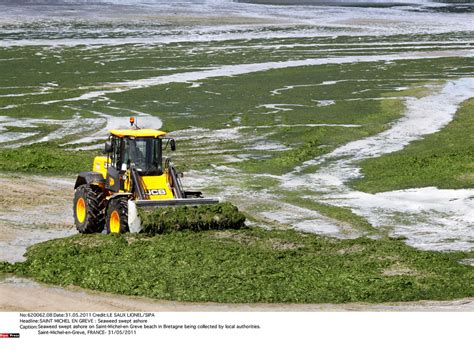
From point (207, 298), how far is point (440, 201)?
1568 centimetres

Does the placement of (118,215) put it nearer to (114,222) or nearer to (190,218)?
(114,222)

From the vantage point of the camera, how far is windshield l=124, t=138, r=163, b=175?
28.4m

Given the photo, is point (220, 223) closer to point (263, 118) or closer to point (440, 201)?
point (440, 201)

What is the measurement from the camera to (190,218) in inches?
1089

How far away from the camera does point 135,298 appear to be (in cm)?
2288

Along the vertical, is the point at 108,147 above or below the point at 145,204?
above

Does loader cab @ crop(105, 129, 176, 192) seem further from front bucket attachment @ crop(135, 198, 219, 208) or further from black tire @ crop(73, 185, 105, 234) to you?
front bucket attachment @ crop(135, 198, 219, 208)

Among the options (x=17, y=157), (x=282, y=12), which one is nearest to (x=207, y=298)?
(x=17, y=157)

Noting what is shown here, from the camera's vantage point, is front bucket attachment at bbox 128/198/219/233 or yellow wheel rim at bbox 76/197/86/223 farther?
yellow wheel rim at bbox 76/197/86/223

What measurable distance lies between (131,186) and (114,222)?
1060 millimetres

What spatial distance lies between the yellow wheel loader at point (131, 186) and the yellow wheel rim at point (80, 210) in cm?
12

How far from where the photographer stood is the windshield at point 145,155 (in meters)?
28.4

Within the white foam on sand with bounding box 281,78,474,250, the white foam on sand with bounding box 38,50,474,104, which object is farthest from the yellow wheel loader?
the white foam on sand with bounding box 38,50,474,104

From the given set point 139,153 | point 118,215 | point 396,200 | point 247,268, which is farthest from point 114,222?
point 396,200
